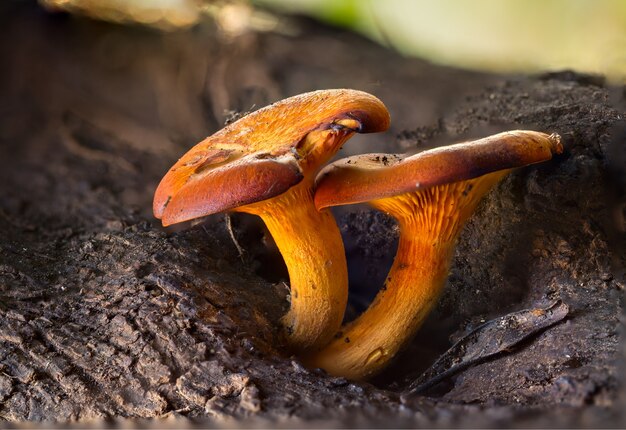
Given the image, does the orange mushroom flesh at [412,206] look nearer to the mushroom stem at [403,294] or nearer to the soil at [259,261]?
the mushroom stem at [403,294]

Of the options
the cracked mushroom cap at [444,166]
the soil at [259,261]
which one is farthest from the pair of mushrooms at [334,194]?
the soil at [259,261]

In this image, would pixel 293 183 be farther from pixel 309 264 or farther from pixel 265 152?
pixel 309 264

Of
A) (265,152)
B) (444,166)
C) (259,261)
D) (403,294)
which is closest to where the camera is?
(444,166)

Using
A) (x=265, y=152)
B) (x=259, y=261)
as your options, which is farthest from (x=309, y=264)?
(x=259, y=261)

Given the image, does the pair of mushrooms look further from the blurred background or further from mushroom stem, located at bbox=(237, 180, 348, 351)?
the blurred background

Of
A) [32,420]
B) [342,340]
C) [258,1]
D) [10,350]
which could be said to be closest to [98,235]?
[10,350]

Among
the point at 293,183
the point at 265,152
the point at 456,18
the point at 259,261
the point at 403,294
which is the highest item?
the point at 456,18
